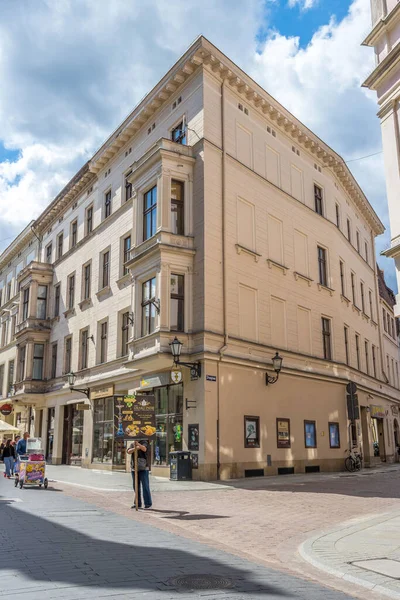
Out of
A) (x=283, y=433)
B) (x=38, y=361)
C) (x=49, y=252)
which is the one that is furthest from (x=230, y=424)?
(x=49, y=252)

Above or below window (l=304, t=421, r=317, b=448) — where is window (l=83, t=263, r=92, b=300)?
above

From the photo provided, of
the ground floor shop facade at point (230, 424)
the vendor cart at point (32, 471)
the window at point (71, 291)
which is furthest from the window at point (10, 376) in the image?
the vendor cart at point (32, 471)

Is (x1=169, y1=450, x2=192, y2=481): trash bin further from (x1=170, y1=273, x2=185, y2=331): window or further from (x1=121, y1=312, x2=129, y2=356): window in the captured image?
(x1=121, y1=312, x2=129, y2=356): window

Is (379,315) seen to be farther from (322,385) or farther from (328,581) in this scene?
(328,581)

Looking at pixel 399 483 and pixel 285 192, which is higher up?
pixel 285 192

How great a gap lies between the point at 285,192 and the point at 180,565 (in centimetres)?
2253

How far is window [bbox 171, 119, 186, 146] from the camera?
24.1 metres

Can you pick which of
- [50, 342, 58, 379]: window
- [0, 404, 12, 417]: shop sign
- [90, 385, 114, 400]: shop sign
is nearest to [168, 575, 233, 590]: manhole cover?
[90, 385, 114, 400]: shop sign

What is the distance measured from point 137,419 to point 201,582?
24.6 ft

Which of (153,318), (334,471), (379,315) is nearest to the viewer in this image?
(153,318)

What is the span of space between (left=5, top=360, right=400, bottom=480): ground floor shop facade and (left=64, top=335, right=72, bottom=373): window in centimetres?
164

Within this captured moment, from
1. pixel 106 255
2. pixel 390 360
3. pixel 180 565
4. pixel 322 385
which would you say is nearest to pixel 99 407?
pixel 106 255

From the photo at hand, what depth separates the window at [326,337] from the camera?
93.1 feet

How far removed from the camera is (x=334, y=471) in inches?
1033
